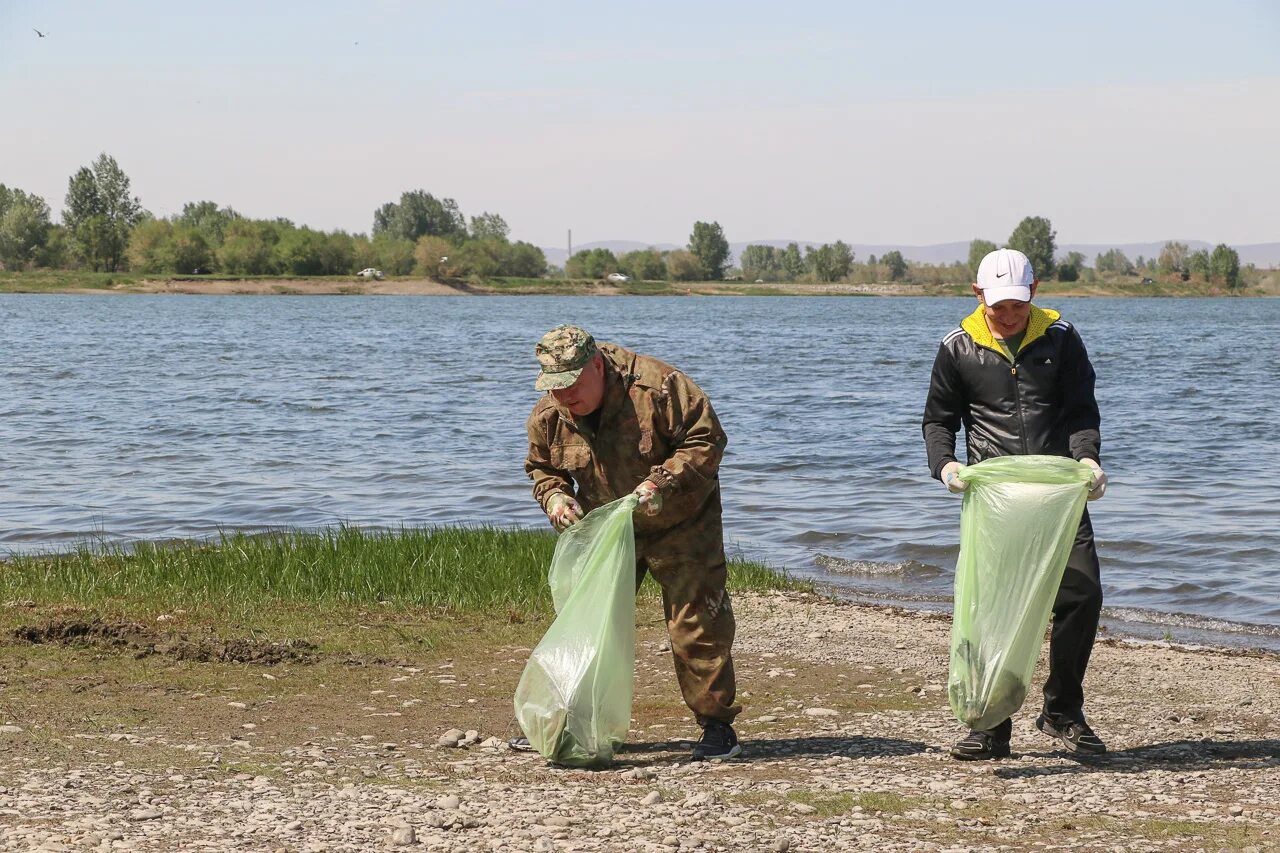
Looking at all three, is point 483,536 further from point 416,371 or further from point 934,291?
point 934,291

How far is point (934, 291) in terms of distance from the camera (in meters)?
165

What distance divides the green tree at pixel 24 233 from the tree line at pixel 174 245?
0.27 feet

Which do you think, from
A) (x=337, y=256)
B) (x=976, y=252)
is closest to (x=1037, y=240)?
(x=976, y=252)

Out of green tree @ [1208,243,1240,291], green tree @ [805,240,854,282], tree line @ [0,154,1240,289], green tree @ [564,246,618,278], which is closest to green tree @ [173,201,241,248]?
tree line @ [0,154,1240,289]

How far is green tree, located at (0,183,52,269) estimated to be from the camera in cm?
12362

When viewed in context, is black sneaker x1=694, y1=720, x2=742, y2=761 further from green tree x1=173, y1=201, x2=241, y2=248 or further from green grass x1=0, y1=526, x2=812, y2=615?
green tree x1=173, y1=201, x2=241, y2=248

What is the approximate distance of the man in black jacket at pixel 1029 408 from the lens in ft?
20.2

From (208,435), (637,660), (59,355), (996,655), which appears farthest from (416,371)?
(996,655)

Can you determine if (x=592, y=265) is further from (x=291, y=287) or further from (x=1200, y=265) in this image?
(x=1200, y=265)

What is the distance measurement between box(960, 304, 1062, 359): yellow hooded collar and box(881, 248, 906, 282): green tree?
181214 mm

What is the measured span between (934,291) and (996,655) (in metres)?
163

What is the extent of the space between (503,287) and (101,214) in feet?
115

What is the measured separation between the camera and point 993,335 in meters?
6.27

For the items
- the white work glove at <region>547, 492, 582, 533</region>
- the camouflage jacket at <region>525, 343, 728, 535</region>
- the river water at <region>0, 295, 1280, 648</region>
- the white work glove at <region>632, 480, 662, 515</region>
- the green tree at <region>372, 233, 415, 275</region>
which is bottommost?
the river water at <region>0, 295, 1280, 648</region>
